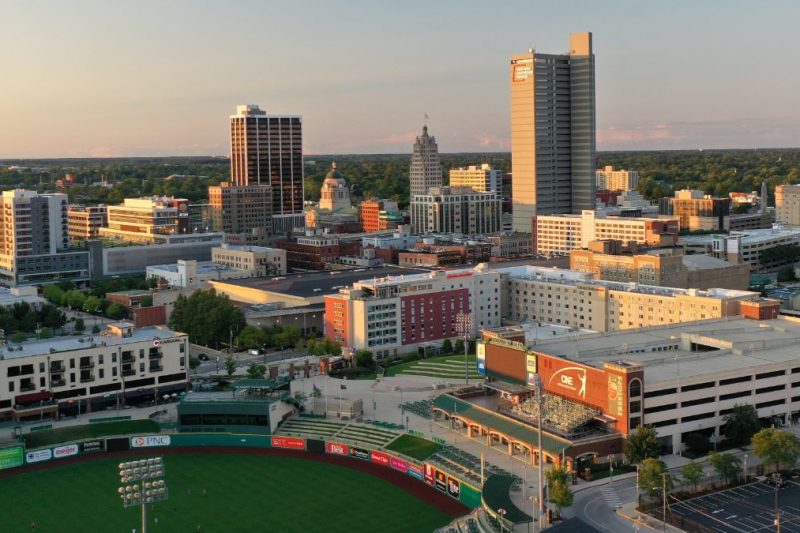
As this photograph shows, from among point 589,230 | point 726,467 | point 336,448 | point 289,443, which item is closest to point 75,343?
point 289,443

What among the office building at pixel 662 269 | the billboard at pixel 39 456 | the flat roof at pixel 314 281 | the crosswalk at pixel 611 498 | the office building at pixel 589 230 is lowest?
the billboard at pixel 39 456

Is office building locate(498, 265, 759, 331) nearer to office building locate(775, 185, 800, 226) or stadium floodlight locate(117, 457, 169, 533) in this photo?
stadium floodlight locate(117, 457, 169, 533)

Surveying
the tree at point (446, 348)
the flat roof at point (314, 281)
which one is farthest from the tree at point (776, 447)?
the flat roof at point (314, 281)

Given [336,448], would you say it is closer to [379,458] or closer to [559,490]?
[379,458]

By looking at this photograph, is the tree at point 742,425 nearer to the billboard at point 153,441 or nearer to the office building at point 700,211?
the billboard at point 153,441

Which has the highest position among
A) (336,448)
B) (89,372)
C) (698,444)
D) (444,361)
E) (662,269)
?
(662,269)

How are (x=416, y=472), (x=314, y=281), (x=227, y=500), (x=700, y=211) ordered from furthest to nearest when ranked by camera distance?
1. (x=700, y=211)
2. (x=314, y=281)
3. (x=416, y=472)
4. (x=227, y=500)

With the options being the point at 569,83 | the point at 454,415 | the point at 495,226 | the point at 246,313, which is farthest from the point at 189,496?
the point at 495,226
